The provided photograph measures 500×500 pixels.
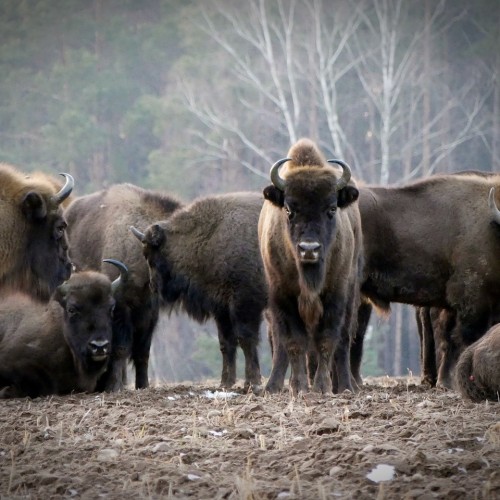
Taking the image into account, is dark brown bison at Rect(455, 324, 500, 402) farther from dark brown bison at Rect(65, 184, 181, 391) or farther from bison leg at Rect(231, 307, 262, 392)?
dark brown bison at Rect(65, 184, 181, 391)

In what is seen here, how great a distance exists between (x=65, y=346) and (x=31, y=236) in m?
1.37

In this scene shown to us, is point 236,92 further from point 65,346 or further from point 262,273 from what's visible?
point 65,346

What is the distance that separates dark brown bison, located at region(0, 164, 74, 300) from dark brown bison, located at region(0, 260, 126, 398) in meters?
0.46

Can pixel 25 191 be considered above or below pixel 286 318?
above

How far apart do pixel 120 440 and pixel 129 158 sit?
32.3m

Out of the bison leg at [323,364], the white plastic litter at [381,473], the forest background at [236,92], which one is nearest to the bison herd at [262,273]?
the bison leg at [323,364]

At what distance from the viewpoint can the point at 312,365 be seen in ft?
35.3

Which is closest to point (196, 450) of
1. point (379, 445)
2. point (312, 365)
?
point (379, 445)

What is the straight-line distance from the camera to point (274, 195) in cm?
990

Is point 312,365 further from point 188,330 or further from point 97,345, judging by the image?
point 188,330

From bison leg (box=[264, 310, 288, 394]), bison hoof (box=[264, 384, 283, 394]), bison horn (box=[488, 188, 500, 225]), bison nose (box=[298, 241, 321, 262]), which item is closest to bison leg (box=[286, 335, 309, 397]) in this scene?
bison leg (box=[264, 310, 288, 394])

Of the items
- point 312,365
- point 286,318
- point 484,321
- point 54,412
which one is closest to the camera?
point 54,412

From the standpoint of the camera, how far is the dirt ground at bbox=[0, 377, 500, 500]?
6070 millimetres

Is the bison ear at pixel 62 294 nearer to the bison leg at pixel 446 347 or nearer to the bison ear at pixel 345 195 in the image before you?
the bison ear at pixel 345 195
